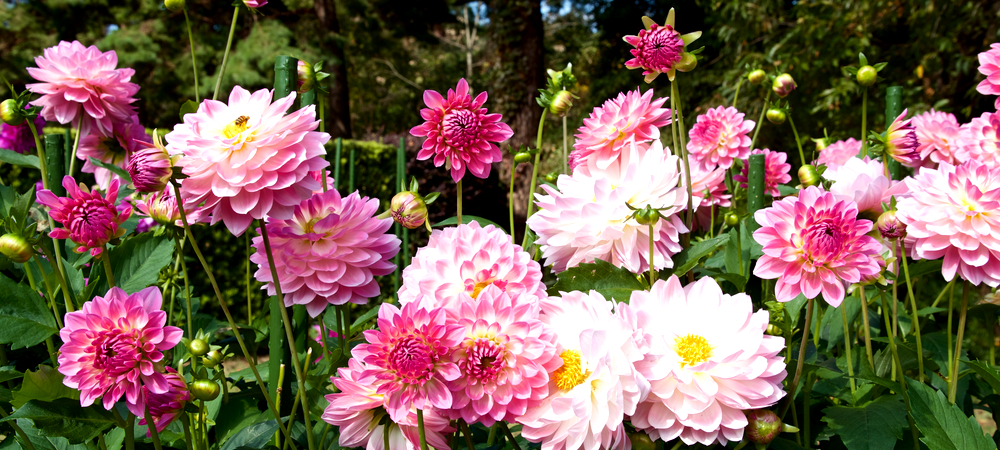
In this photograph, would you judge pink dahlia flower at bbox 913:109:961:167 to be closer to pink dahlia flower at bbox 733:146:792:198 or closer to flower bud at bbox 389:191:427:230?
pink dahlia flower at bbox 733:146:792:198

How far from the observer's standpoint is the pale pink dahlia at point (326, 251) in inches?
28.1

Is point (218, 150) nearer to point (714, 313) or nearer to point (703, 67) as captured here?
point (714, 313)

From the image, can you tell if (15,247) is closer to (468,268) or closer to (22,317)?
(22,317)

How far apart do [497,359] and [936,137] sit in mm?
1114

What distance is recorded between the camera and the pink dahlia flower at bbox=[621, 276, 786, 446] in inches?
22.2

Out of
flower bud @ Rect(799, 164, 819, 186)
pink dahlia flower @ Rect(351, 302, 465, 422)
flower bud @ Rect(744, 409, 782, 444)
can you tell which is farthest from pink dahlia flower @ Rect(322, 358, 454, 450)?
flower bud @ Rect(799, 164, 819, 186)

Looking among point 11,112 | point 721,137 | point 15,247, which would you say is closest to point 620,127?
point 721,137

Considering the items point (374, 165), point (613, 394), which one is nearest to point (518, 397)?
point (613, 394)

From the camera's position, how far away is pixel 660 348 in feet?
1.93

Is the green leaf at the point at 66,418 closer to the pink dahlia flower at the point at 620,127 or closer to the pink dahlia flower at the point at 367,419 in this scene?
the pink dahlia flower at the point at 367,419

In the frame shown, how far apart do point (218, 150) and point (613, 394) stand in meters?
0.45

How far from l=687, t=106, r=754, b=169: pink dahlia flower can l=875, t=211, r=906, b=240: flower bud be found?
0.55 meters

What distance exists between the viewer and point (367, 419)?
628 mm

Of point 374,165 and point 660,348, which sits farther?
point 374,165
